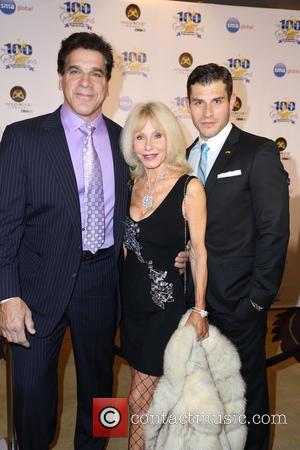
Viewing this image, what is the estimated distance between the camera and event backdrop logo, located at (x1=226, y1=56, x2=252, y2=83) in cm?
495

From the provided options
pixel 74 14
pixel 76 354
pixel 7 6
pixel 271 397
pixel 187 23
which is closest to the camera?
pixel 76 354

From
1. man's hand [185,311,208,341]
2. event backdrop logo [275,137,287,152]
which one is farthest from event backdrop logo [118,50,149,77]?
man's hand [185,311,208,341]

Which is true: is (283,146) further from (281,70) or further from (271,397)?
(271,397)

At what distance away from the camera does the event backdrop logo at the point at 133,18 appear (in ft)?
15.3

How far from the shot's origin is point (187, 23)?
15.7 feet

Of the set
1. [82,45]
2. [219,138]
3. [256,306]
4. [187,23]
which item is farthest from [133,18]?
[256,306]

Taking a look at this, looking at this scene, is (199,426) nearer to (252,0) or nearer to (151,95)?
(151,95)

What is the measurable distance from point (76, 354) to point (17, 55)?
324 cm

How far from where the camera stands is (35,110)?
15.2ft

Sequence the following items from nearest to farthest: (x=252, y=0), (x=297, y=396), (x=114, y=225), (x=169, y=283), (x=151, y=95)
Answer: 1. (x=169, y=283)
2. (x=114, y=225)
3. (x=297, y=396)
4. (x=151, y=95)
5. (x=252, y=0)

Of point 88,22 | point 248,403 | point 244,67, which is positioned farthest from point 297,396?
point 88,22

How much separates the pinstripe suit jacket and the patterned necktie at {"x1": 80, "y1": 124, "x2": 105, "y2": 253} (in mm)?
72

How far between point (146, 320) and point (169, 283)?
22cm

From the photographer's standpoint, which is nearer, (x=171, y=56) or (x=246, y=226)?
(x=246, y=226)
